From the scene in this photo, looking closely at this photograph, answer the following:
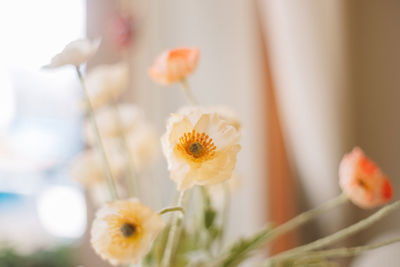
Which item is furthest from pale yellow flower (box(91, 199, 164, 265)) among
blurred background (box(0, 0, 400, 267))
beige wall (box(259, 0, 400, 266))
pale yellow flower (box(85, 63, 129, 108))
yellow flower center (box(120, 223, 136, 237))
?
beige wall (box(259, 0, 400, 266))

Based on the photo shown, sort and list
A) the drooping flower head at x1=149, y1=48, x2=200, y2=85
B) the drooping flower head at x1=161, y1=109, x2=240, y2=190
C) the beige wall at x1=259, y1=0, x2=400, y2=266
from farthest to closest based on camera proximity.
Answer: the beige wall at x1=259, y1=0, x2=400, y2=266, the drooping flower head at x1=149, y1=48, x2=200, y2=85, the drooping flower head at x1=161, y1=109, x2=240, y2=190

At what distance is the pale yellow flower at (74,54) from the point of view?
385mm

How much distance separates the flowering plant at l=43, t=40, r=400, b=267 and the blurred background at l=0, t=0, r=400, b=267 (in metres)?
0.43

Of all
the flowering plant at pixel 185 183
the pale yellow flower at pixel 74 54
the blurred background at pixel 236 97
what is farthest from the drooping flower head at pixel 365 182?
the blurred background at pixel 236 97

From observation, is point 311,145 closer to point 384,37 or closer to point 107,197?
point 384,37

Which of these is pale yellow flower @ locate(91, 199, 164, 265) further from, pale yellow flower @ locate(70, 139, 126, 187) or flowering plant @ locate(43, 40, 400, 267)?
pale yellow flower @ locate(70, 139, 126, 187)

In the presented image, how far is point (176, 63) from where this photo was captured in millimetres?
435

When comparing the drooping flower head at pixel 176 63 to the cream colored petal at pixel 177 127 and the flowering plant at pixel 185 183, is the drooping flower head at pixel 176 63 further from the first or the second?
the cream colored petal at pixel 177 127

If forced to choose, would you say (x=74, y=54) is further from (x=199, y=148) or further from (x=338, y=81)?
(x=338, y=81)

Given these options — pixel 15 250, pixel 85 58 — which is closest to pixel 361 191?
pixel 85 58

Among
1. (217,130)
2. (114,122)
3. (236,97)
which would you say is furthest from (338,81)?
(217,130)

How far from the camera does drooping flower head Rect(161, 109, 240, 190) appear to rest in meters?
0.32

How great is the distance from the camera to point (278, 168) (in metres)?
1.31

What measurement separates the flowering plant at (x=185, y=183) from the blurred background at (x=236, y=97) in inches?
17.1
